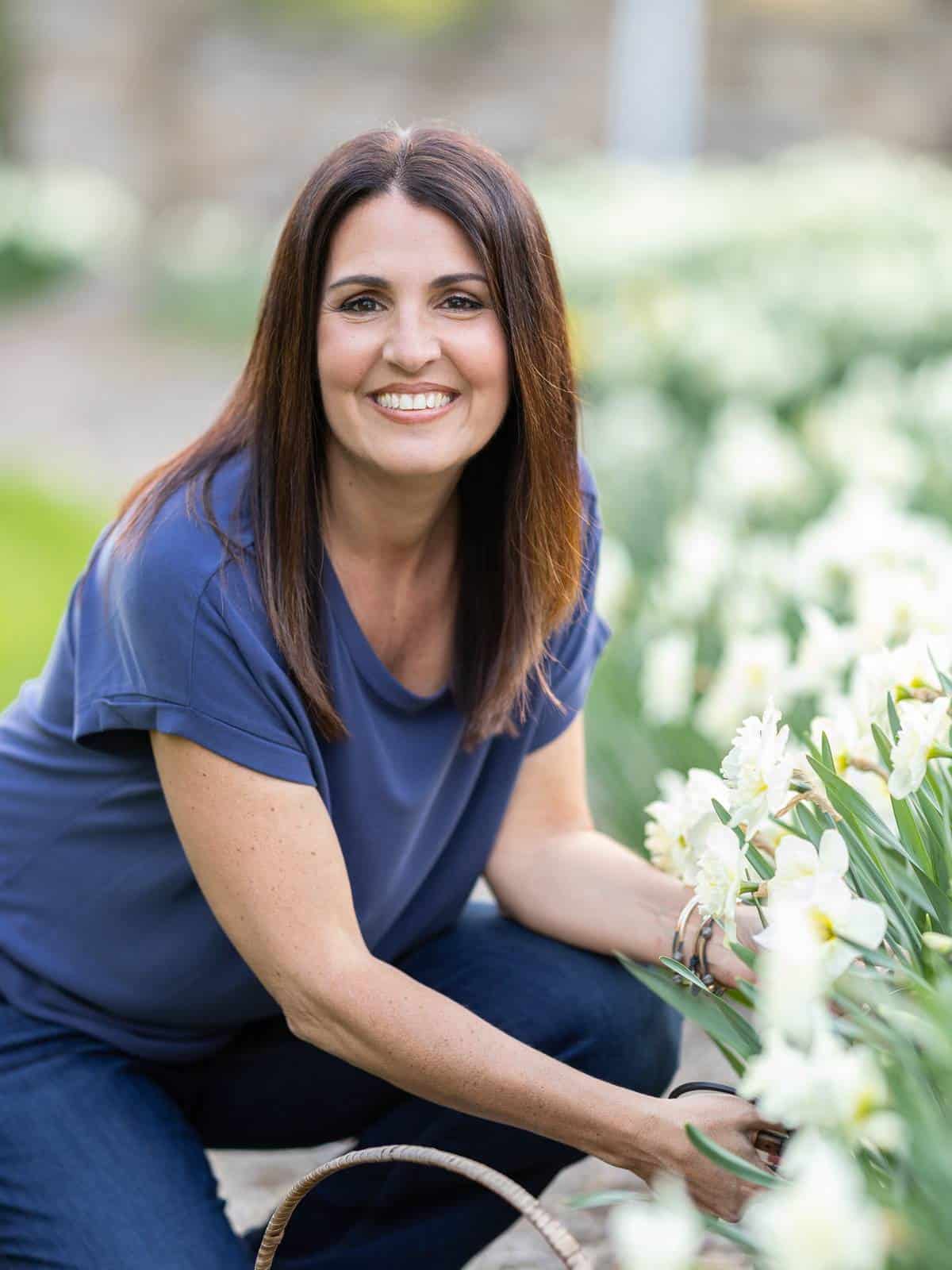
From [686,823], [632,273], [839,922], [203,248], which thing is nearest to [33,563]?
[632,273]

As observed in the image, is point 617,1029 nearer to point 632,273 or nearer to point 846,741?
point 846,741

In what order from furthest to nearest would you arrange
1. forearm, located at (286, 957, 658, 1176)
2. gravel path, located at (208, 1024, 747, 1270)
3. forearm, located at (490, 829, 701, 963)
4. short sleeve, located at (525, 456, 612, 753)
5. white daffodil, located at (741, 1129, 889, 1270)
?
gravel path, located at (208, 1024, 747, 1270), short sleeve, located at (525, 456, 612, 753), forearm, located at (490, 829, 701, 963), forearm, located at (286, 957, 658, 1176), white daffodil, located at (741, 1129, 889, 1270)

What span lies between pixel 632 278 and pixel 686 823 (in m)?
5.64

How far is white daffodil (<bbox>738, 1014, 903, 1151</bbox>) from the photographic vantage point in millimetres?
1028

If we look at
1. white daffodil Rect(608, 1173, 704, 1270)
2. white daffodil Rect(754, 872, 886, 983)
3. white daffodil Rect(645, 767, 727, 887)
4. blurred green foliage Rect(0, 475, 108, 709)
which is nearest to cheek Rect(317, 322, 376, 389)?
white daffodil Rect(645, 767, 727, 887)

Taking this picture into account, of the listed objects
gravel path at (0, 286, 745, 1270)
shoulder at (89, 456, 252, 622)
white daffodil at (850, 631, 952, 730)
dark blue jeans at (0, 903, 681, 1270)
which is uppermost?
gravel path at (0, 286, 745, 1270)

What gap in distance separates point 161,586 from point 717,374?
3878 mm

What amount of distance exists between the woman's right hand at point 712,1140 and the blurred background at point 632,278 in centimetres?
37

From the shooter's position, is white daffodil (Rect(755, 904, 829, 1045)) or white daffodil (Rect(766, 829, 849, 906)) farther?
white daffodil (Rect(766, 829, 849, 906))

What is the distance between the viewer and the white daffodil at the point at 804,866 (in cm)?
124

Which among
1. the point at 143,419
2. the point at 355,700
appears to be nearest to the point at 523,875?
the point at 355,700

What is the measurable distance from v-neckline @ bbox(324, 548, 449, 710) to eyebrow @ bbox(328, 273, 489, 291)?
0.29 meters

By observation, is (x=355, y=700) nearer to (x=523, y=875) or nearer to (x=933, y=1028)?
(x=523, y=875)

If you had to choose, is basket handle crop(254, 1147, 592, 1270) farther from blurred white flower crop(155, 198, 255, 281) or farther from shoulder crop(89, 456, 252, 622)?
blurred white flower crop(155, 198, 255, 281)
